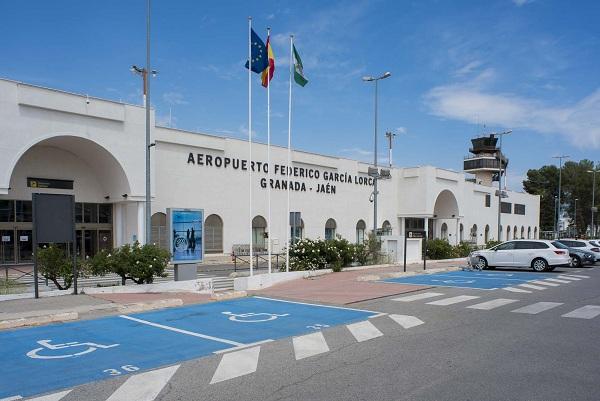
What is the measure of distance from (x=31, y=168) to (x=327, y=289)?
19.7 meters

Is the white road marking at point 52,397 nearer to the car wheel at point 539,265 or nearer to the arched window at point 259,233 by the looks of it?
the car wheel at point 539,265

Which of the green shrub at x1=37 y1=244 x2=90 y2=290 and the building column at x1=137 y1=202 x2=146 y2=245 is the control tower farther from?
the green shrub at x1=37 y1=244 x2=90 y2=290

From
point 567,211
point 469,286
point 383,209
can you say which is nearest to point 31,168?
point 469,286

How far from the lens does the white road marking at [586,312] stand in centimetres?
1098

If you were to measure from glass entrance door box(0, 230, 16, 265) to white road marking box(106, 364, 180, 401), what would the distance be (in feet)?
80.6

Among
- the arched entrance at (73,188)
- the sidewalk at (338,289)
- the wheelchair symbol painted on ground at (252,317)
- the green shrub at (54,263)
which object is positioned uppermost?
the arched entrance at (73,188)

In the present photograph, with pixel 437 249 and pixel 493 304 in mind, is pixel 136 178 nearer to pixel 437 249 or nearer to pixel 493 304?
pixel 437 249

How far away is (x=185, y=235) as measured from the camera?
55.6 ft

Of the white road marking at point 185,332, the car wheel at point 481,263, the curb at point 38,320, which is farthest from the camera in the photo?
the car wheel at point 481,263

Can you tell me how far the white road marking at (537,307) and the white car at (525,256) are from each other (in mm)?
11357

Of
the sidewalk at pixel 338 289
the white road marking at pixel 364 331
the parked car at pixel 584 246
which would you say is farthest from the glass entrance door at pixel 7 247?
the parked car at pixel 584 246

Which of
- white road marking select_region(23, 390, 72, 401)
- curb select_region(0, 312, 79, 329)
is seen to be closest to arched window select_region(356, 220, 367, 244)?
curb select_region(0, 312, 79, 329)

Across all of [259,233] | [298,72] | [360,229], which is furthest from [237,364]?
[360,229]

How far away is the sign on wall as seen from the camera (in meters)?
16.7
